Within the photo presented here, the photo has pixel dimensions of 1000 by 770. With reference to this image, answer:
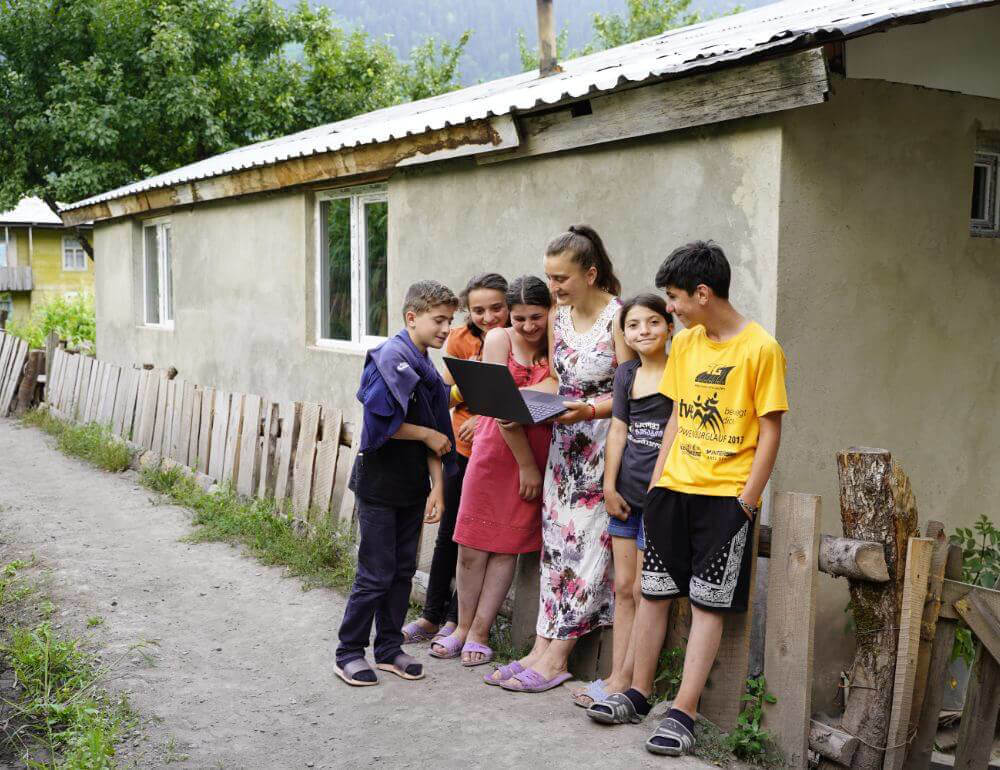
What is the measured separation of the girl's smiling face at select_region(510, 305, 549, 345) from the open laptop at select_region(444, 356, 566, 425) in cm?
33

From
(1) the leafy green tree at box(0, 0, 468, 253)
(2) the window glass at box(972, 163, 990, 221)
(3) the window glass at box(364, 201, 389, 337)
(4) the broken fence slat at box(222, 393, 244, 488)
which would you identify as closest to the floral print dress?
(2) the window glass at box(972, 163, 990, 221)

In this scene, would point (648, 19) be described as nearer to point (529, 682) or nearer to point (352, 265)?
point (352, 265)

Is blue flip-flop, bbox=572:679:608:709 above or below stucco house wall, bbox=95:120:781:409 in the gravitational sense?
below

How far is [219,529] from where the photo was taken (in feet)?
22.7

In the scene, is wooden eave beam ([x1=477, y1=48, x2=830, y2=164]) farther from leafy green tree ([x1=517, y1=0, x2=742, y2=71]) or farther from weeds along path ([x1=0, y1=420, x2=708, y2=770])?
leafy green tree ([x1=517, y1=0, x2=742, y2=71])

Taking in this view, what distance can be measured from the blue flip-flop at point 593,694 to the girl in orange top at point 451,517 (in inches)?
37.2

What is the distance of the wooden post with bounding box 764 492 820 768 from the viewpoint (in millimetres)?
3611

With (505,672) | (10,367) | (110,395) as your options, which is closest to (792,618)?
(505,672)

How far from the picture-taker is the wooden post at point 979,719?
11.9 ft

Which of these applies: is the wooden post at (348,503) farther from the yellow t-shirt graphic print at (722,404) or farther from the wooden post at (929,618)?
the wooden post at (929,618)

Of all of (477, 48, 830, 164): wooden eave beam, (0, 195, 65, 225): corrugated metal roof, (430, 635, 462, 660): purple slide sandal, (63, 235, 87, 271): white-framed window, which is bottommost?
(430, 635, 462, 660): purple slide sandal

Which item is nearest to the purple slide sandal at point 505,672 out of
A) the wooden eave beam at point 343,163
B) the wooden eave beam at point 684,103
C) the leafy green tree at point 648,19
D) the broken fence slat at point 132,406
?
the wooden eave beam at point 684,103

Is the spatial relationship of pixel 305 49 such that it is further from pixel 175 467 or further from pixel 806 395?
pixel 806 395

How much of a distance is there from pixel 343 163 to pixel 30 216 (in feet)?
116
